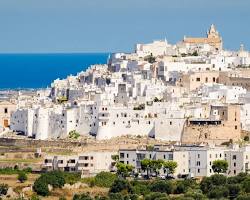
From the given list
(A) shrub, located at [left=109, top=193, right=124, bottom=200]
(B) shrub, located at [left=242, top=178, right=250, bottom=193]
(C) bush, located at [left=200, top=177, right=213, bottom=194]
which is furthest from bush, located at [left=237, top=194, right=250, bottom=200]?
(A) shrub, located at [left=109, top=193, right=124, bottom=200]

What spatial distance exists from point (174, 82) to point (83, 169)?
13.0m

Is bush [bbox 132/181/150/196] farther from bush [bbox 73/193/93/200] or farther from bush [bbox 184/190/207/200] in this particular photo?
bush [bbox 184/190/207/200]

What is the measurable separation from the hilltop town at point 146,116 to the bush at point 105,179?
1.48 m

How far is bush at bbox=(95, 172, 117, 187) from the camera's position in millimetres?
76812

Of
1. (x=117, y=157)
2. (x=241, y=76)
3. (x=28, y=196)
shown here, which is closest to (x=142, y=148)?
(x=117, y=157)

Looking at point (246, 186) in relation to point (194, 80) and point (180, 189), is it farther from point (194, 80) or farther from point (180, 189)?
point (194, 80)

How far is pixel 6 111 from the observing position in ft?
300

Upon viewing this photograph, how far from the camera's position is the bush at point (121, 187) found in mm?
74850

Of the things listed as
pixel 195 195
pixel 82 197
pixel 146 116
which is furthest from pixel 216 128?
pixel 82 197

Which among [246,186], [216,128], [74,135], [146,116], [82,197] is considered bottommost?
[82,197]

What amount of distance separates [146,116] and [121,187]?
8.87 meters

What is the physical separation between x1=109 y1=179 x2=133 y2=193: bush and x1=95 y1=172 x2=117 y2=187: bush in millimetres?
829

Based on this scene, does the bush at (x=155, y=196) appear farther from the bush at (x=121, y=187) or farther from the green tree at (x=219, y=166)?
the green tree at (x=219, y=166)

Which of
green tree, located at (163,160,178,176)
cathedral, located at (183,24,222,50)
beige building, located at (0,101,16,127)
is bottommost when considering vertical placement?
green tree, located at (163,160,178,176)
